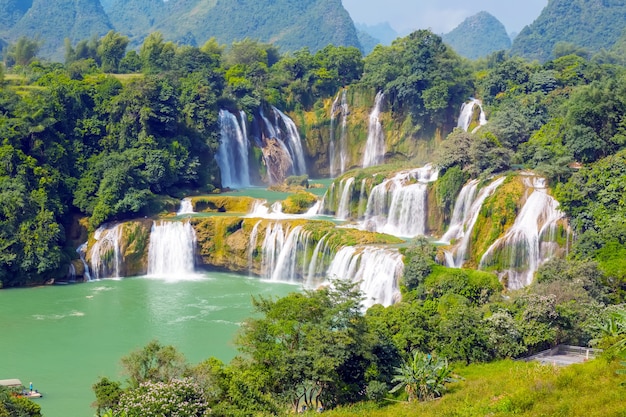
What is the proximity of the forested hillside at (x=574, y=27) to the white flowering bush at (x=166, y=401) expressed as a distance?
80572mm

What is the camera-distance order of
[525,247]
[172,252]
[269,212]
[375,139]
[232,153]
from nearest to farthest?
[525,247], [172,252], [269,212], [232,153], [375,139]

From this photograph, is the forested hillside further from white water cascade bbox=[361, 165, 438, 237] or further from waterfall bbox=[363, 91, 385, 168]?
white water cascade bbox=[361, 165, 438, 237]

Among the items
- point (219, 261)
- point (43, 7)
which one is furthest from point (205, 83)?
point (43, 7)

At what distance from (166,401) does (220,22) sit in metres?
105

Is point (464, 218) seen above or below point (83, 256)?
above

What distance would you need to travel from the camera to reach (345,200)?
34.0 m

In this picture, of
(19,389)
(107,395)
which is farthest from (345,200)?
(107,395)

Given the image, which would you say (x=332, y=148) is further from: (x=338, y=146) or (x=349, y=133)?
(x=349, y=133)

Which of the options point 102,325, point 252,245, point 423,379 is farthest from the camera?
point 252,245

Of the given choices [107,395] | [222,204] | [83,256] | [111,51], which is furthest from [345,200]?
[111,51]

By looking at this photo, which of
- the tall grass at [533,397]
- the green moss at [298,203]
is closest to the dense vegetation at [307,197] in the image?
the tall grass at [533,397]

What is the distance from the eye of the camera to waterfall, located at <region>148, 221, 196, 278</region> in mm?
31406

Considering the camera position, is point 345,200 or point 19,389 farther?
point 345,200

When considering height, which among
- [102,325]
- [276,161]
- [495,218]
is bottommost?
[102,325]
